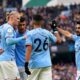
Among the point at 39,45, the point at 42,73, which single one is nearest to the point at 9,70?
the point at 42,73

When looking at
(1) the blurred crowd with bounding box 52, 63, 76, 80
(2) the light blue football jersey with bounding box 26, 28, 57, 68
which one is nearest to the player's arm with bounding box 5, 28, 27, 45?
(2) the light blue football jersey with bounding box 26, 28, 57, 68

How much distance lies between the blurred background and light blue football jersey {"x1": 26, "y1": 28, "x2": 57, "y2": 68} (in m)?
1.38

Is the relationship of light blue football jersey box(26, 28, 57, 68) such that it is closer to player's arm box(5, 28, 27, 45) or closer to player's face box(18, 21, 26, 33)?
player's arm box(5, 28, 27, 45)

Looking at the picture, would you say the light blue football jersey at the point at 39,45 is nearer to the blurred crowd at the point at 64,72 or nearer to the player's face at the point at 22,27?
the player's face at the point at 22,27

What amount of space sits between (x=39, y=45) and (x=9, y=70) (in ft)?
2.71

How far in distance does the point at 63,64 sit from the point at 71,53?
26.7 inches

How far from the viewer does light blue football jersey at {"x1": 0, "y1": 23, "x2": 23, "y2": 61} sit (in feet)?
31.9

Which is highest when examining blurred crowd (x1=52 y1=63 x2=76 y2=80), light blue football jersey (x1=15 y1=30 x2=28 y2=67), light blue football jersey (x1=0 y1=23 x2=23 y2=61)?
light blue football jersey (x1=0 y1=23 x2=23 y2=61)

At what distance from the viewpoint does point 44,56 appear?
987cm

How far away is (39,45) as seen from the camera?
9.79m

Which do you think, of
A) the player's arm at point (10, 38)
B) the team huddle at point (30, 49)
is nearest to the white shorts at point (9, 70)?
the team huddle at point (30, 49)

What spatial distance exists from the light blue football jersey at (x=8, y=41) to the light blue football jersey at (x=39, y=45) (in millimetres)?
254

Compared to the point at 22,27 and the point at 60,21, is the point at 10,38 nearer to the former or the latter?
the point at 22,27

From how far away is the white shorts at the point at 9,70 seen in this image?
33.0 ft
